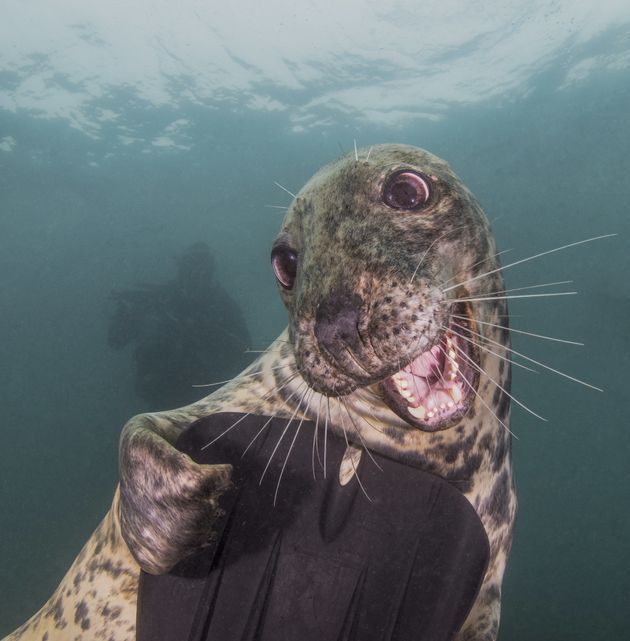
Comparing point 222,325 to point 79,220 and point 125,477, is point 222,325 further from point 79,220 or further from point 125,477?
point 79,220

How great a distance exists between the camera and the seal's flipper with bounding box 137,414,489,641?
1.89m

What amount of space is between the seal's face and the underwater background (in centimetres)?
1814

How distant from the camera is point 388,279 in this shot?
155 cm

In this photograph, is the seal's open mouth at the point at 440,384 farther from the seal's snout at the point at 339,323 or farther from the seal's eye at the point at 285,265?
the seal's eye at the point at 285,265

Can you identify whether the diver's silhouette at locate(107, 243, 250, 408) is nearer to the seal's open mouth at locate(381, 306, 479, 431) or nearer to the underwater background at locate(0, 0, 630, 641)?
the underwater background at locate(0, 0, 630, 641)

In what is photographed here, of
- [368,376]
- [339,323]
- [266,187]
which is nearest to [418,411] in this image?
[368,376]

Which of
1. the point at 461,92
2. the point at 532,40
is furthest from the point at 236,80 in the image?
the point at 532,40

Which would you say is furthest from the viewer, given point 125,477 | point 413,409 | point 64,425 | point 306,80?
point 64,425

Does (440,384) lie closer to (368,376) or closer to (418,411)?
A: (418,411)

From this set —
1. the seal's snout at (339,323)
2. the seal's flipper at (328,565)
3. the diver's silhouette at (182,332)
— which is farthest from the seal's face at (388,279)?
the diver's silhouette at (182,332)

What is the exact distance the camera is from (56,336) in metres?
37.8

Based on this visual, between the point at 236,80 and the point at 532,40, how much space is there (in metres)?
13.7

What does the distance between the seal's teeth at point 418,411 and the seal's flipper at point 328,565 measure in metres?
0.41

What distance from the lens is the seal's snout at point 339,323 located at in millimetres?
1514
